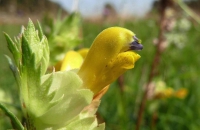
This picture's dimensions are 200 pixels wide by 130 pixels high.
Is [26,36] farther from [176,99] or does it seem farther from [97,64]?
[176,99]

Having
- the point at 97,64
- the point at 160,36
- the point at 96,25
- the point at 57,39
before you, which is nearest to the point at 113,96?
the point at 160,36

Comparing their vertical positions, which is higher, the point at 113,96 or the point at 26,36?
the point at 26,36

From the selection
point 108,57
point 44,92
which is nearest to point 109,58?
point 108,57

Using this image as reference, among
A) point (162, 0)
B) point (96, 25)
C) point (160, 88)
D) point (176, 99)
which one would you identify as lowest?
point (96, 25)

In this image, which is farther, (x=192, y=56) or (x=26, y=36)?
(x=192, y=56)

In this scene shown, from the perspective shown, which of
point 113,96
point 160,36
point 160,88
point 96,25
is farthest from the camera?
point 96,25

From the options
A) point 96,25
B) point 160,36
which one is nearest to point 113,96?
point 160,36

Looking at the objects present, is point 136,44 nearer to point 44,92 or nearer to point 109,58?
point 109,58

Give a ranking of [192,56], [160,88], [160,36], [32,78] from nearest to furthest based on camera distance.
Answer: [32,78]
[160,36]
[160,88]
[192,56]
